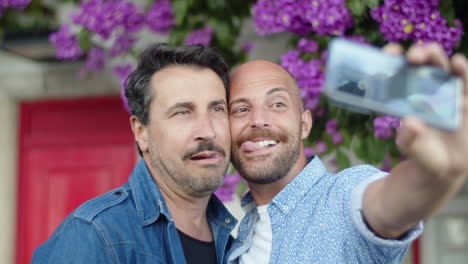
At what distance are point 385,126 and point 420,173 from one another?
152 cm

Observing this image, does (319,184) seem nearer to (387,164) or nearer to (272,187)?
(272,187)

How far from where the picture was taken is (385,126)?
275cm

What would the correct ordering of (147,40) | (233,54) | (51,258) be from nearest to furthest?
(51,258) < (233,54) < (147,40)

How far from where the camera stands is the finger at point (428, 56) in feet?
3.28

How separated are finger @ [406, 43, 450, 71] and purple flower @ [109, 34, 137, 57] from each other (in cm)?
265

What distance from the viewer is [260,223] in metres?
2.25

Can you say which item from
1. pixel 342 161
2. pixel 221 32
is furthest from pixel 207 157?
pixel 221 32

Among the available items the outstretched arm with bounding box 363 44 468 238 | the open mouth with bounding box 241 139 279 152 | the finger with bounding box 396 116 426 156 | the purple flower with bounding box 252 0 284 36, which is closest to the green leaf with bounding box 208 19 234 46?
the purple flower with bounding box 252 0 284 36

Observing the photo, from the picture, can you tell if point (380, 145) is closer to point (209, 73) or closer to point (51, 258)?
point (209, 73)

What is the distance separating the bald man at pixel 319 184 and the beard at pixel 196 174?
11 centimetres

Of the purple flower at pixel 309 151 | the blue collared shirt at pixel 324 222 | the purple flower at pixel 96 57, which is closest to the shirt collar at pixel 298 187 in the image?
the blue collared shirt at pixel 324 222

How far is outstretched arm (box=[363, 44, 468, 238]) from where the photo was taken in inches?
40.4

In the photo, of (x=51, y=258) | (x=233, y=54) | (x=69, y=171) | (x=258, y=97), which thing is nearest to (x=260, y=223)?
(x=258, y=97)

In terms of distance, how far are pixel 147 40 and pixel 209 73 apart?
5.35ft
